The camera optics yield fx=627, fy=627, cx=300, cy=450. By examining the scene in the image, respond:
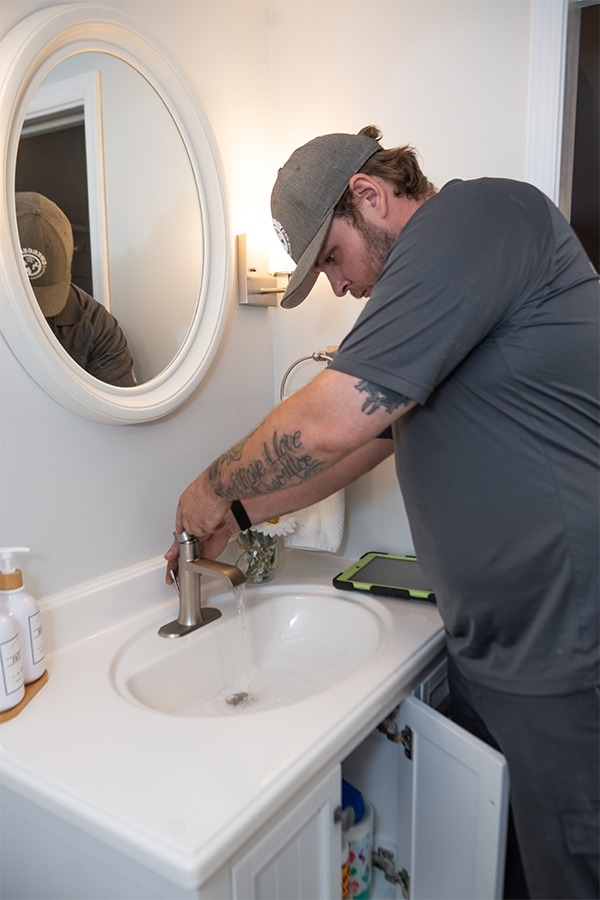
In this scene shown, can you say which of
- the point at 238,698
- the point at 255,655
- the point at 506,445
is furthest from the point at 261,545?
the point at 506,445

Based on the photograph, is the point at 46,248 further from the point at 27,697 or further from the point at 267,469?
the point at 27,697

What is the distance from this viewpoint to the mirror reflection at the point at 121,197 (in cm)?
106

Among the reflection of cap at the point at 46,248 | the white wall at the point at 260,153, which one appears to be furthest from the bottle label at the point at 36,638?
the reflection of cap at the point at 46,248

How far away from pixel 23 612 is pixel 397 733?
26.3 inches

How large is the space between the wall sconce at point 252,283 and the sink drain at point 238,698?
35.2 inches

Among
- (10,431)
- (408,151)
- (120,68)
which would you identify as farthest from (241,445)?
(120,68)

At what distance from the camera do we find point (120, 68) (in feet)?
3.86

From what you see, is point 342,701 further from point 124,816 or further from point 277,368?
point 277,368

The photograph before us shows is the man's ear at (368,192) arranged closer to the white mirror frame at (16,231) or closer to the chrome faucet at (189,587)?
the white mirror frame at (16,231)

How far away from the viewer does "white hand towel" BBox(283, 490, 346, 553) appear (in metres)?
1.50

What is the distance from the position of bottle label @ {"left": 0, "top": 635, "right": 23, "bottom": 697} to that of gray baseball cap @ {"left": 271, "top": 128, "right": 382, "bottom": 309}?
74cm

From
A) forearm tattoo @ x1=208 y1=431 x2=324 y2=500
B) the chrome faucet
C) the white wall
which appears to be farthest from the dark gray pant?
the white wall

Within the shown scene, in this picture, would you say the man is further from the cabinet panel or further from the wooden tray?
the wooden tray

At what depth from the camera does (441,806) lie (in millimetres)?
1038
